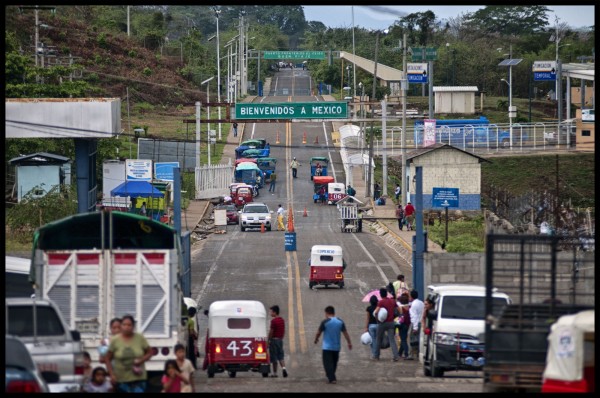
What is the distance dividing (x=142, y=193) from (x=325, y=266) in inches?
650

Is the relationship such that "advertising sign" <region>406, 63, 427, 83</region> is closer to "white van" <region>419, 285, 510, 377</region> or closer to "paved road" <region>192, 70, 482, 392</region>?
"paved road" <region>192, 70, 482, 392</region>

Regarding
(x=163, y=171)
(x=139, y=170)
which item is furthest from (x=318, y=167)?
(x=139, y=170)

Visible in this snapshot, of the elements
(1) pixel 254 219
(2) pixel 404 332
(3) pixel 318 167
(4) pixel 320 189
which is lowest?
(2) pixel 404 332

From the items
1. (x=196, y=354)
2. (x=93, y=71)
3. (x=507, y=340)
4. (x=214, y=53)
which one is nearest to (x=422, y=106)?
(x=93, y=71)

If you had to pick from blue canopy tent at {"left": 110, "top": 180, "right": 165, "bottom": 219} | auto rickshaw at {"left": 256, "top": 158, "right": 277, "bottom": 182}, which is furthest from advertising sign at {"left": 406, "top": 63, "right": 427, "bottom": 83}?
blue canopy tent at {"left": 110, "top": 180, "right": 165, "bottom": 219}

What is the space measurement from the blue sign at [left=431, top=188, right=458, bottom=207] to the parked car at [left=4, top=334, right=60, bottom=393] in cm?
3805

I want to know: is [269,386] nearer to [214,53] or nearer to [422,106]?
[422,106]

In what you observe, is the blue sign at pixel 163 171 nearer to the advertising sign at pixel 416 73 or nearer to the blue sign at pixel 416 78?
the blue sign at pixel 416 78

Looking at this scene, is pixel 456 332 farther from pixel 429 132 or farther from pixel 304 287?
pixel 429 132

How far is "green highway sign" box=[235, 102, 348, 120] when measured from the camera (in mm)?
Answer: 48906

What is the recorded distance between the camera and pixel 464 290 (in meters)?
24.2

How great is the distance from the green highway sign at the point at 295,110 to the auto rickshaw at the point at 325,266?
11006 millimetres

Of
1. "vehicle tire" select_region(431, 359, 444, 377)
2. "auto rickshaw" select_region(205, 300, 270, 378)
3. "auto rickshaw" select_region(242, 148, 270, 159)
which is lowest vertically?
"vehicle tire" select_region(431, 359, 444, 377)

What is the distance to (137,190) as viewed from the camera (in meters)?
53.5
